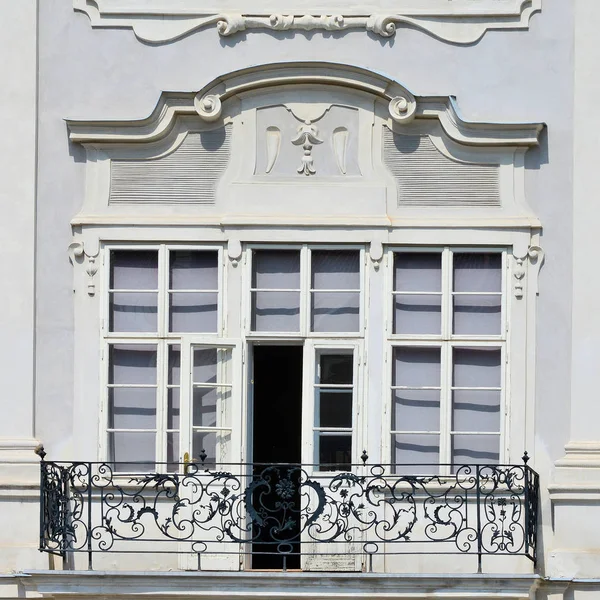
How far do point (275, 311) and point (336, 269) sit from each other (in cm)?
55

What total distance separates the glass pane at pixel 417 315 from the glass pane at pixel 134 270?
6.01 ft

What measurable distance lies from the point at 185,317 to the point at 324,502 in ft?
6.22

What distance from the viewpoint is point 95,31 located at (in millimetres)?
13820

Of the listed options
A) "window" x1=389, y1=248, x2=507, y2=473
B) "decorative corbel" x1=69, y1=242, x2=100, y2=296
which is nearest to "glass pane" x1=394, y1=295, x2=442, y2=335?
"window" x1=389, y1=248, x2=507, y2=473

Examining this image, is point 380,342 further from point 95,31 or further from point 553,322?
point 95,31

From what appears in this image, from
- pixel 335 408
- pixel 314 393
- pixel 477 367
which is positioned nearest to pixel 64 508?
pixel 314 393

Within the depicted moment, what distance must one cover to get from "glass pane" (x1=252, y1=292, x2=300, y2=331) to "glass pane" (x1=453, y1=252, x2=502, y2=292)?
1.21m

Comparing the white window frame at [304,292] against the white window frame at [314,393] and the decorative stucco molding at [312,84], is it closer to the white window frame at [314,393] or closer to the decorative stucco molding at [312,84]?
the white window frame at [314,393]

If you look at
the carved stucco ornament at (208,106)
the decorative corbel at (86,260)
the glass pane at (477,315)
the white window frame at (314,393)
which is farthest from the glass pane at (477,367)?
the decorative corbel at (86,260)

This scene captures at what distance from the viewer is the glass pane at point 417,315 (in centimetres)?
1372

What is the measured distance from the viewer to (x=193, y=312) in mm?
13773

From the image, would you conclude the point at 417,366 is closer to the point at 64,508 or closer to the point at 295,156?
the point at 295,156

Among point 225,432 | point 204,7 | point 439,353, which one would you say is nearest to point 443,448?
point 439,353

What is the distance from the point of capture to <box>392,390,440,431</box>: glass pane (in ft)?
A: 44.8
